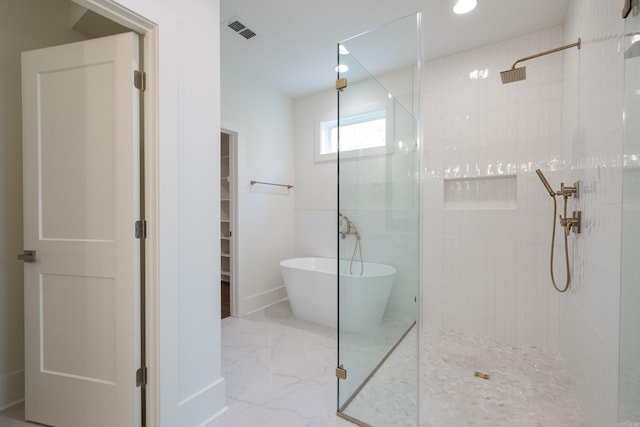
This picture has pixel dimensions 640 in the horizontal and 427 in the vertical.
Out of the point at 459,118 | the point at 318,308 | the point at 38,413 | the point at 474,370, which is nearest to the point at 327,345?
the point at 318,308

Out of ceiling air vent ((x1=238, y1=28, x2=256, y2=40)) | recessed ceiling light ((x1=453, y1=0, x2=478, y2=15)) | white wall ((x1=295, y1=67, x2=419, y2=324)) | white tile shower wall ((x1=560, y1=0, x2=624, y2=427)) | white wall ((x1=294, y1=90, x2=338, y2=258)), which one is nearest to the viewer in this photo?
white tile shower wall ((x1=560, y1=0, x2=624, y2=427))

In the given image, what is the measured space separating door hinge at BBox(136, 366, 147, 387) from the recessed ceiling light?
3.00 m

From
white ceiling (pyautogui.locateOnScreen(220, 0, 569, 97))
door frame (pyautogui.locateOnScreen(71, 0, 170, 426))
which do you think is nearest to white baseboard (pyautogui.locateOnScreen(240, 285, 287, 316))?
door frame (pyautogui.locateOnScreen(71, 0, 170, 426))

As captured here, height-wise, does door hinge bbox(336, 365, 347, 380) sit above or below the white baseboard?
above

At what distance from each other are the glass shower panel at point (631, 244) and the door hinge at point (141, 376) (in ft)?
5.84

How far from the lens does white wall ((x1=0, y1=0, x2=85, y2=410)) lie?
5.55 ft

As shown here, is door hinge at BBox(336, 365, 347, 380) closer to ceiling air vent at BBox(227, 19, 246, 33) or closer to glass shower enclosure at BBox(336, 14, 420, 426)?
glass shower enclosure at BBox(336, 14, 420, 426)

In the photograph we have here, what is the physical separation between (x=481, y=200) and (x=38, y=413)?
342 cm

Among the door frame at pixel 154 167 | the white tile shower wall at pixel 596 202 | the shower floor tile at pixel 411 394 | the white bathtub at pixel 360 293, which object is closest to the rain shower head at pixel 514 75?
the white tile shower wall at pixel 596 202

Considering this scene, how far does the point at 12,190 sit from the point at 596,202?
323 centimetres

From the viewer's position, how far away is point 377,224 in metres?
1.98

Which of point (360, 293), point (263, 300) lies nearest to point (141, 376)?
point (360, 293)

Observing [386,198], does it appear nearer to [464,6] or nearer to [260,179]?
[464,6]

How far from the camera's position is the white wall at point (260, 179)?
316 cm
